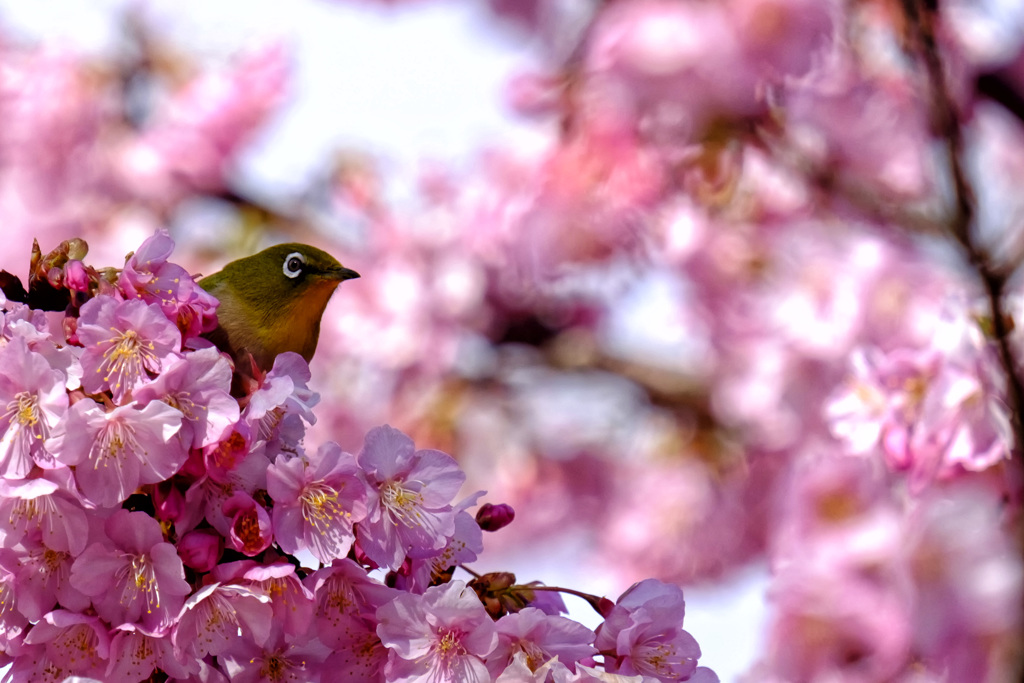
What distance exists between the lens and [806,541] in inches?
76.3

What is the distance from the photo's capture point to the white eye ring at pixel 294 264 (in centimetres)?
218

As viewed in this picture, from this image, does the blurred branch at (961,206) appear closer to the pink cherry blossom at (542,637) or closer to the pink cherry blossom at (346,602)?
the pink cherry blossom at (542,637)

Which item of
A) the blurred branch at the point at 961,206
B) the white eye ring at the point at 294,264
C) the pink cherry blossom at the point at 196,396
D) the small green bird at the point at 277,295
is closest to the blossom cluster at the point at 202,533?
the pink cherry blossom at the point at 196,396

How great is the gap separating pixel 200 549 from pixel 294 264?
1.12 metres

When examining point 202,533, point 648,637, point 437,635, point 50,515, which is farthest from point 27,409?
point 648,637

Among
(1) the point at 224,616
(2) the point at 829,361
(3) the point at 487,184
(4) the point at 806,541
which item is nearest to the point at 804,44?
(2) the point at 829,361

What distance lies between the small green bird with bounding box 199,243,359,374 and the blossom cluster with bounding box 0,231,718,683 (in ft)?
2.50

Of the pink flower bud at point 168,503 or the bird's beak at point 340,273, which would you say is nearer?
the pink flower bud at point 168,503

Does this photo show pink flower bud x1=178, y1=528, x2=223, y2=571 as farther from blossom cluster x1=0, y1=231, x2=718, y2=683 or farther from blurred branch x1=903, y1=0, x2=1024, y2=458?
blurred branch x1=903, y1=0, x2=1024, y2=458

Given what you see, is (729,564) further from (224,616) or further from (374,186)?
(224,616)

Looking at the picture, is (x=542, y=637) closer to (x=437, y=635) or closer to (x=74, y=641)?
(x=437, y=635)

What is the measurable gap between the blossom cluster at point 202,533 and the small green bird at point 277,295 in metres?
0.76

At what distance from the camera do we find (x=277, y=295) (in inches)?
83.6

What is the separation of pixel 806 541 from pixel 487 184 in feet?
7.85
